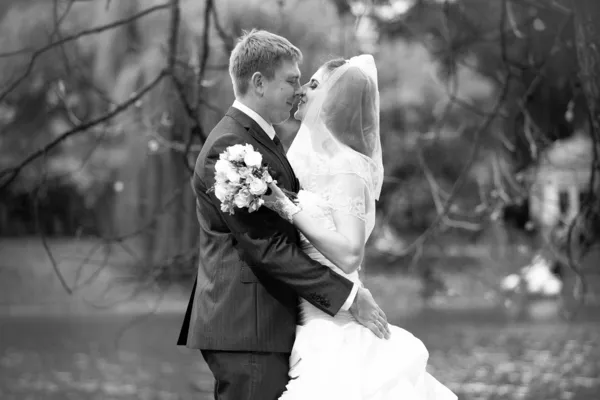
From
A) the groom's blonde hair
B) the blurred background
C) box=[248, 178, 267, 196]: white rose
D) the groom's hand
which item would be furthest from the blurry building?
box=[248, 178, 267, 196]: white rose

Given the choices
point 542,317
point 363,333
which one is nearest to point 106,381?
point 363,333

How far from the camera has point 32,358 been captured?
12.6 metres

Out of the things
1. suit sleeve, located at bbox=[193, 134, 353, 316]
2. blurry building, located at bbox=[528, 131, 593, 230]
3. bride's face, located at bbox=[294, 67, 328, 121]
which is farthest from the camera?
blurry building, located at bbox=[528, 131, 593, 230]

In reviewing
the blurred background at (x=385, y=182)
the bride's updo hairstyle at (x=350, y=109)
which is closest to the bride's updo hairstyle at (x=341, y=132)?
the bride's updo hairstyle at (x=350, y=109)

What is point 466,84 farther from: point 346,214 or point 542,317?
point 346,214

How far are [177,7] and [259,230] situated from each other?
99.2 inches

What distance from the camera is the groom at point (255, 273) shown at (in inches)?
119

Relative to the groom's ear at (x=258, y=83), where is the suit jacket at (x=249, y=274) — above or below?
below

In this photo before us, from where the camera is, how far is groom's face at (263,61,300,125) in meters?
3.13

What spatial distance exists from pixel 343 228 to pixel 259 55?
1.96 ft

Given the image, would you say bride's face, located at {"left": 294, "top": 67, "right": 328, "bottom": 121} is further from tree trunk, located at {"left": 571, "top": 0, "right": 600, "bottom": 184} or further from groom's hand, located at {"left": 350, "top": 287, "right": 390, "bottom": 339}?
tree trunk, located at {"left": 571, "top": 0, "right": 600, "bottom": 184}

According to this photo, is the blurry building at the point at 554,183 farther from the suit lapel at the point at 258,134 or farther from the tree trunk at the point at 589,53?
the suit lapel at the point at 258,134

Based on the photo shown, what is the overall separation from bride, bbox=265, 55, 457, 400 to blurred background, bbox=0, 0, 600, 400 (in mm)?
733

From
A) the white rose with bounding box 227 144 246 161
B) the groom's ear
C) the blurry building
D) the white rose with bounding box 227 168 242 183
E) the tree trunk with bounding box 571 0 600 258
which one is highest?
the blurry building
